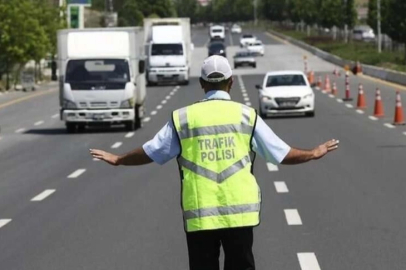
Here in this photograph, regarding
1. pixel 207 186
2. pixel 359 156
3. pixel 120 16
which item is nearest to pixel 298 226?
pixel 207 186

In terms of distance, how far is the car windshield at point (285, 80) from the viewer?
3545cm

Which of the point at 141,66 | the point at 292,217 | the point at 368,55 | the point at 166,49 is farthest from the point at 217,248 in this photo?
the point at 368,55

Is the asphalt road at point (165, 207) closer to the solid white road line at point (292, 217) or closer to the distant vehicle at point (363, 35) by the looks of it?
the solid white road line at point (292, 217)

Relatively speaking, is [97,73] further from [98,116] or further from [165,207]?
[165,207]

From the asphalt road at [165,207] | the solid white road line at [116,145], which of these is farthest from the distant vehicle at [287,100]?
the solid white road line at [116,145]

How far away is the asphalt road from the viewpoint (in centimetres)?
1119

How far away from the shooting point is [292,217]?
13.8 meters

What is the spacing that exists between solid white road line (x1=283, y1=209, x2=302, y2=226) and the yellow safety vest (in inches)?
274

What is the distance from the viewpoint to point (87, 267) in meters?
10.8

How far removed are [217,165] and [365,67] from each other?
206 ft

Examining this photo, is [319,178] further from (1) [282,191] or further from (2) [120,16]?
(2) [120,16]

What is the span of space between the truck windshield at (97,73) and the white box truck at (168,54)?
28.6 m

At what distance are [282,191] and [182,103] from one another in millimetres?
27514

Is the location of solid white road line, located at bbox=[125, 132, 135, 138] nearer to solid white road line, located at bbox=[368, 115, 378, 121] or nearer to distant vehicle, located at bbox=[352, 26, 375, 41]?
solid white road line, located at bbox=[368, 115, 378, 121]
